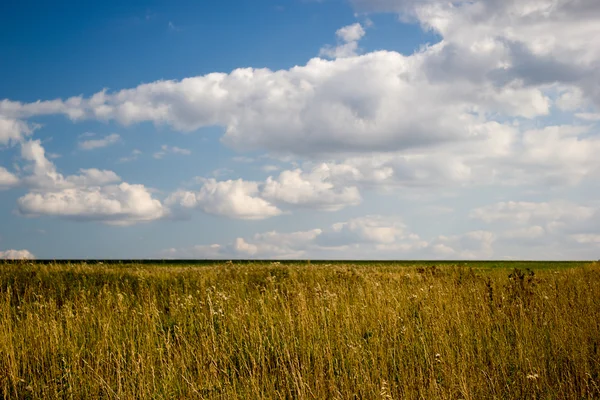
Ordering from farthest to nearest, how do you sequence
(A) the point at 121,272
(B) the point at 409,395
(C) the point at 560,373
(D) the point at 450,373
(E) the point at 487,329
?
1. (A) the point at 121,272
2. (E) the point at 487,329
3. (C) the point at 560,373
4. (D) the point at 450,373
5. (B) the point at 409,395

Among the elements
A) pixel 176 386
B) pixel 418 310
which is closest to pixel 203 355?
pixel 176 386

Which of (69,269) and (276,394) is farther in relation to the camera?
(69,269)

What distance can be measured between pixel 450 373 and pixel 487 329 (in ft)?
9.60

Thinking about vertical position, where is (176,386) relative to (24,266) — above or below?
below

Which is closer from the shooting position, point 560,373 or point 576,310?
point 560,373

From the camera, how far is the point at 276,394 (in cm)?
585

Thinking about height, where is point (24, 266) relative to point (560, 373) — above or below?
above

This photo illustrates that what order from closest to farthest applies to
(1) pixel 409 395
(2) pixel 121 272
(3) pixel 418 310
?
1. (1) pixel 409 395
2. (3) pixel 418 310
3. (2) pixel 121 272

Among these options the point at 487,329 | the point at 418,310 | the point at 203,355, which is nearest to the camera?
the point at 203,355

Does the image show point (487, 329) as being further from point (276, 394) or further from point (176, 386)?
point (176, 386)

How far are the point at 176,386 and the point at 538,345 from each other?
236 inches

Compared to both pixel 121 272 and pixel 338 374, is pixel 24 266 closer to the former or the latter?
pixel 121 272

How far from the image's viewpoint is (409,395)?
5609 mm

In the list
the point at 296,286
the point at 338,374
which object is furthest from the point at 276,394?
the point at 296,286
